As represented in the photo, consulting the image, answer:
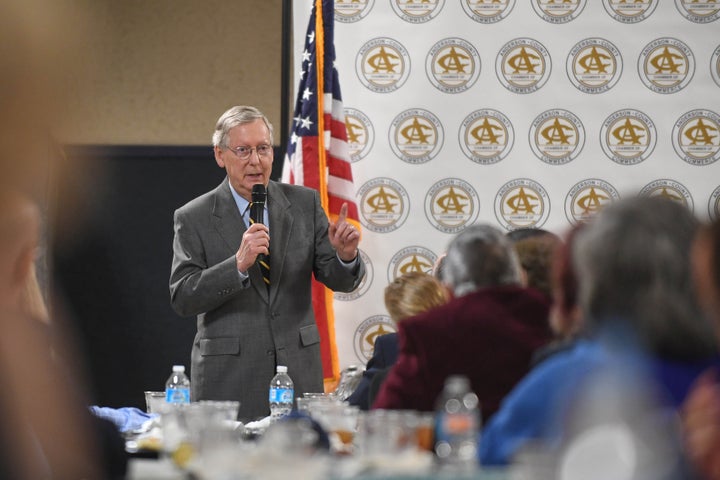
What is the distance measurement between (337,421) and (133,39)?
4310 mm

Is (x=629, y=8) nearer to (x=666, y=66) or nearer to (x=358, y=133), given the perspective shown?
(x=666, y=66)

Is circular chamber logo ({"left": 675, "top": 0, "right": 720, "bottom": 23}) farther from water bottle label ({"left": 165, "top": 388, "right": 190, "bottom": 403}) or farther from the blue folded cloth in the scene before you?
the blue folded cloth

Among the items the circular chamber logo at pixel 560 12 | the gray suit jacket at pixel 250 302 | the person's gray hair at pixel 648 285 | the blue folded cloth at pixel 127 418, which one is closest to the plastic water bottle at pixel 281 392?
the gray suit jacket at pixel 250 302

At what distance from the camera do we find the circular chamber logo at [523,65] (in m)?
4.84

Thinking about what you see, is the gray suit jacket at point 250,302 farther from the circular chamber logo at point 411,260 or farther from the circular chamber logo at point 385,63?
the circular chamber logo at point 385,63

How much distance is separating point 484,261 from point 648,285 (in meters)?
0.62

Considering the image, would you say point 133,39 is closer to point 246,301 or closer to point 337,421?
point 246,301

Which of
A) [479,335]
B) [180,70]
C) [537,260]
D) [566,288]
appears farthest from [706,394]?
[180,70]

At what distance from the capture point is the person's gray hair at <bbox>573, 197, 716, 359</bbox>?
1661 millimetres

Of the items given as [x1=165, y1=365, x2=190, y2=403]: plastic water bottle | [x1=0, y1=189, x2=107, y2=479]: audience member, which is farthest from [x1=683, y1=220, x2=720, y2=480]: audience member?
[x1=165, y1=365, x2=190, y2=403]: plastic water bottle

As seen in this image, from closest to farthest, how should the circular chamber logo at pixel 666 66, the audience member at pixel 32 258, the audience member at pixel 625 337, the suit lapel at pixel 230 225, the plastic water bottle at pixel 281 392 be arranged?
the audience member at pixel 32 258 < the audience member at pixel 625 337 < the plastic water bottle at pixel 281 392 < the suit lapel at pixel 230 225 < the circular chamber logo at pixel 666 66

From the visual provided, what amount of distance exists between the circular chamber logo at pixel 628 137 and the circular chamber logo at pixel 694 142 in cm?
13

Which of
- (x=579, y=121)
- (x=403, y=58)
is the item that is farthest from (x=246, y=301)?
(x=579, y=121)

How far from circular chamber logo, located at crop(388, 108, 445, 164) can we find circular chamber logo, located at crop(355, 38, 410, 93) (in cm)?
17
